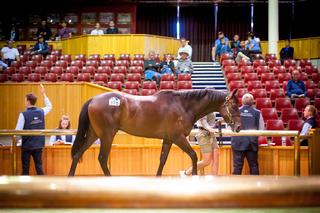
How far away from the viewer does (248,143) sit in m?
7.87

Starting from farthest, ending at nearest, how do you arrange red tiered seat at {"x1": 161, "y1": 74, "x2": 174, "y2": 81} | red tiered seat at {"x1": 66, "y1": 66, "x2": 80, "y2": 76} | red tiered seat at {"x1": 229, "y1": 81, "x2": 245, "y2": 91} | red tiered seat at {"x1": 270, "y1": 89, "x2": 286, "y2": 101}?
red tiered seat at {"x1": 66, "y1": 66, "x2": 80, "y2": 76}
red tiered seat at {"x1": 161, "y1": 74, "x2": 174, "y2": 81}
red tiered seat at {"x1": 229, "y1": 81, "x2": 245, "y2": 91}
red tiered seat at {"x1": 270, "y1": 89, "x2": 286, "y2": 101}

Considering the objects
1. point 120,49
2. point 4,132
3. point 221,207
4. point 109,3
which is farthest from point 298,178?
point 109,3

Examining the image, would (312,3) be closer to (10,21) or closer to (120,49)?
(120,49)

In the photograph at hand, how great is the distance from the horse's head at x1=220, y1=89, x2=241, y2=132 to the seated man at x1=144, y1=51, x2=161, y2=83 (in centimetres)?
808

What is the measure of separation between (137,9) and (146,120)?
63.3 ft

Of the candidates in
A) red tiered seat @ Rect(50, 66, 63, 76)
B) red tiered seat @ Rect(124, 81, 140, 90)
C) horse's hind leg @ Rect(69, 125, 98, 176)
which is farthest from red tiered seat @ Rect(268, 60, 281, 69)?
horse's hind leg @ Rect(69, 125, 98, 176)

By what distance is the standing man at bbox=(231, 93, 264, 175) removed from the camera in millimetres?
7887

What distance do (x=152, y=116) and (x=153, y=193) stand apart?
19.5 ft

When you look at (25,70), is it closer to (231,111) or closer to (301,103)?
(301,103)

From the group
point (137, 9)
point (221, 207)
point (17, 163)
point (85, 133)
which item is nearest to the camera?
point (221, 207)

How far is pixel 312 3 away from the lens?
23391 millimetres

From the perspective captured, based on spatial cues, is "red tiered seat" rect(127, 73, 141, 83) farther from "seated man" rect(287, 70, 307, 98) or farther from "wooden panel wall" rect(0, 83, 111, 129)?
"seated man" rect(287, 70, 307, 98)

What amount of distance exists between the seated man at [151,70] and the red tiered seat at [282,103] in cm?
397

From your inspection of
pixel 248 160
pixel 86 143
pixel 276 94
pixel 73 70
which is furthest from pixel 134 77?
pixel 86 143
